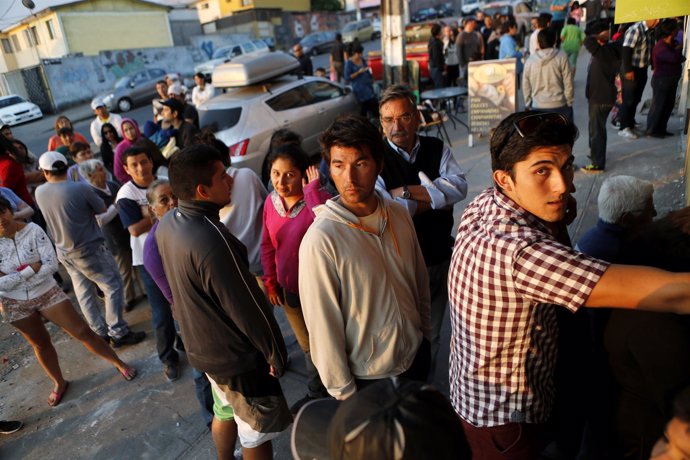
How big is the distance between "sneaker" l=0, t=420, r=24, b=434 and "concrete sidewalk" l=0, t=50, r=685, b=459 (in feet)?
0.13

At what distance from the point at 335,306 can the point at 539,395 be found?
825 millimetres

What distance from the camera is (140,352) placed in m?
4.19

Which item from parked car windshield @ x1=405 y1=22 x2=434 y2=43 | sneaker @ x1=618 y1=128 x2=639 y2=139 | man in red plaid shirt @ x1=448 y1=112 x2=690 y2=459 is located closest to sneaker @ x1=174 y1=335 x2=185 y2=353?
man in red plaid shirt @ x1=448 y1=112 x2=690 y2=459

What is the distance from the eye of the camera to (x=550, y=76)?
5965mm

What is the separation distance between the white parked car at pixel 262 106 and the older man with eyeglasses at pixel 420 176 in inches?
171

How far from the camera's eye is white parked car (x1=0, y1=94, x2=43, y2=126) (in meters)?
19.7

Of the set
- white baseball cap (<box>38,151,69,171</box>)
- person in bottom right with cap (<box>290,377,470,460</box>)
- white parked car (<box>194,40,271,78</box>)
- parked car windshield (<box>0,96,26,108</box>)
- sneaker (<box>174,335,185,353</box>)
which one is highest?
white parked car (<box>194,40,271,78</box>)

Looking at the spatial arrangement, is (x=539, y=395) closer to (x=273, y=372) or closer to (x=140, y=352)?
(x=273, y=372)

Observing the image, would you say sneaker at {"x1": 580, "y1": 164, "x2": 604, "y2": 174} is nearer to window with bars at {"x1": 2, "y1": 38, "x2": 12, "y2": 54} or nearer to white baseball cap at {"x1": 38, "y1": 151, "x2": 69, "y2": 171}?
white baseball cap at {"x1": 38, "y1": 151, "x2": 69, "y2": 171}

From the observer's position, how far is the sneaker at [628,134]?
23.3 feet

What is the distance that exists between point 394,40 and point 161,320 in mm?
8534

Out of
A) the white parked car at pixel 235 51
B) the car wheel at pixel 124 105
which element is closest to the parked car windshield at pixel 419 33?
the white parked car at pixel 235 51

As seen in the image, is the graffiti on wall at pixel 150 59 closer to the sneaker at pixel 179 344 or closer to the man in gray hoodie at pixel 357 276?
the sneaker at pixel 179 344

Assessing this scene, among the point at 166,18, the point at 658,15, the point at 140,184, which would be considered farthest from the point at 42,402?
the point at 166,18
